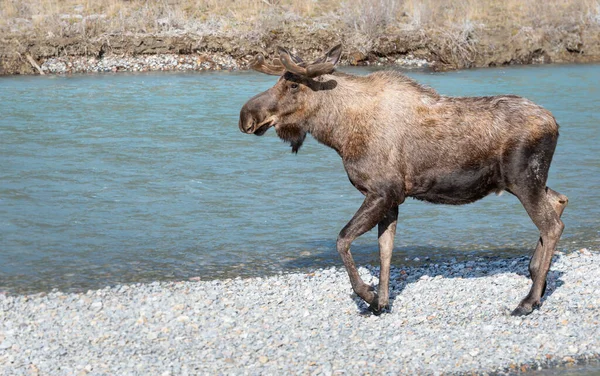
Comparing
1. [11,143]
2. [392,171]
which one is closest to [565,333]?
[392,171]

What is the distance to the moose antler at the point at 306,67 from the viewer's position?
305 inches

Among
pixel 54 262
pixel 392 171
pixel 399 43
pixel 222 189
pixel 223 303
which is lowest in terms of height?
pixel 399 43

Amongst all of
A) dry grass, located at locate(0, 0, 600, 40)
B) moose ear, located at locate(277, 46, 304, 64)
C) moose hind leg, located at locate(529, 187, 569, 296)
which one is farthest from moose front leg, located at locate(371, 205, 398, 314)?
dry grass, located at locate(0, 0, 600, 40)

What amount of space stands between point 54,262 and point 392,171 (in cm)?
467

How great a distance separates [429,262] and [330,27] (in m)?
19.6

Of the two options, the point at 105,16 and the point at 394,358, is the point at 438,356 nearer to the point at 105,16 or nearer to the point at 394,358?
the point at 394,358

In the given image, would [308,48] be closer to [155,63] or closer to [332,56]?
[155,63]

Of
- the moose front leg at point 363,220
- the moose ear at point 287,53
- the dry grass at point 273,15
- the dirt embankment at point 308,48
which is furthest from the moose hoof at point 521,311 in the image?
the dry grass at point 273,15

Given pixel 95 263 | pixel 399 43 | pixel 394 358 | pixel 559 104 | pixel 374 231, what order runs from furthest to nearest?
pixel 399 43 → pixel 559 104 → pixel 374 231 → pixel 95 263 → pixel 394 358

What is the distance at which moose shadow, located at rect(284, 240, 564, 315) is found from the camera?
930cm

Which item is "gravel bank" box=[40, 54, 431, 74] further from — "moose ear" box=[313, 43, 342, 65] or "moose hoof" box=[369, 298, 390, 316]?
"moose hoof" box=[369, 298, 390, 316]

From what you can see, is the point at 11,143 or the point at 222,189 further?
A: the point at 11,143

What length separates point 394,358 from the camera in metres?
7.02

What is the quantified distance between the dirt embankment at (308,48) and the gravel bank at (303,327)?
1904cm
